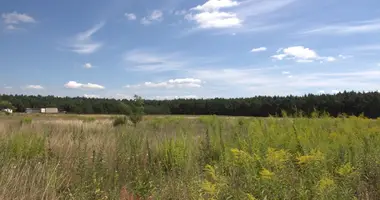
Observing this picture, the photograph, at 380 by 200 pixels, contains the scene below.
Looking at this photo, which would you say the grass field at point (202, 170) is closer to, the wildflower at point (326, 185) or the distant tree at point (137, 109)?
the wildflower at point (326, 185)

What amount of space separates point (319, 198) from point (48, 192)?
120 inches

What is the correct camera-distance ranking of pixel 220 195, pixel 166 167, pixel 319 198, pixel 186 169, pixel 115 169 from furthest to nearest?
pixel 166 167
pixel 115 169
pixel 186 169
pixel 220 195
pixel 319 198

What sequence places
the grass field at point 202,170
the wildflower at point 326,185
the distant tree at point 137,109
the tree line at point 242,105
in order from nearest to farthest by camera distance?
the wildflower at point 326,185 → the grass field at point 202,170 → the distant tree at point 137,109 → the tree line at point 242,105

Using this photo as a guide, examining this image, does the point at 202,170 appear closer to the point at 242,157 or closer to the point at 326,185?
the point at 242,157

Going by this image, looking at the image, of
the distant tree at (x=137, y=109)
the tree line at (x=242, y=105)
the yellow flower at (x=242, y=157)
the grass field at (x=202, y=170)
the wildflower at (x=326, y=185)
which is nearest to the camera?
the wildflower at (x=326, y=185)

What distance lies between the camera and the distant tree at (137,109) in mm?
28203

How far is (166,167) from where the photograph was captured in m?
6.62

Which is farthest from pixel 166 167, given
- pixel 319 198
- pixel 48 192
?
pixel 319 198

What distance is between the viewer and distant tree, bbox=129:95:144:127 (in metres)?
28.2

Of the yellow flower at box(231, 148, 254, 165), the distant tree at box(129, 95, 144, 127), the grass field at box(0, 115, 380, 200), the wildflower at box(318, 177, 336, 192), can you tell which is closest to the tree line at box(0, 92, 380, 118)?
the distant tree at box(129, 95, 144, 127)

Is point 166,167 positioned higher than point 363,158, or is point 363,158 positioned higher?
point 363,158

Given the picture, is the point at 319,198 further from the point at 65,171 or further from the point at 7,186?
the point at 65,171

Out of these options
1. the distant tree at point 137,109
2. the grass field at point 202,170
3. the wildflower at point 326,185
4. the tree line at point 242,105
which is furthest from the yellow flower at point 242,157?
the tree line at point 242,105

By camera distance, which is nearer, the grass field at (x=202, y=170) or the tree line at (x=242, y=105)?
the grass field at (x=202, y=170)
